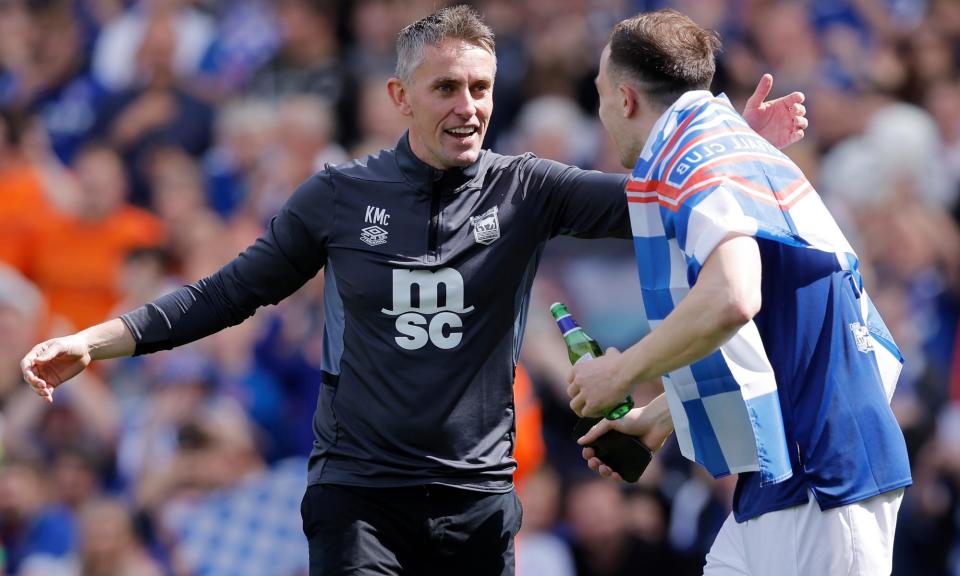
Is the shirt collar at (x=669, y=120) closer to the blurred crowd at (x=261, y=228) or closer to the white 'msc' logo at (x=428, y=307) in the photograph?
the white 'msc' logo at (x=428, y=307)

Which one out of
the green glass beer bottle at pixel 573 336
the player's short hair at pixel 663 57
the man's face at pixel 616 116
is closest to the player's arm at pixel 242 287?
the green glass beer bottle at pixel 573 336

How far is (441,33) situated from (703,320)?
1.71 metres

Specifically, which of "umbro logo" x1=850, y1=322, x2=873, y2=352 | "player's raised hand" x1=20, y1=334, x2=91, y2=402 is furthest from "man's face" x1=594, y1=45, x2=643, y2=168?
"player's raised hand" x1=20, y1=334, x2=91, y2=402

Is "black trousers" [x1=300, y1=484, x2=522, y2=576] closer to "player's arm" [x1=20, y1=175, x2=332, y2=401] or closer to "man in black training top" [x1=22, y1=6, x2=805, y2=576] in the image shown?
"man in black training top" [x1=22, y1=6, x2=805, y2=576]

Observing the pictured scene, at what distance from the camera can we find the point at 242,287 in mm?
4723

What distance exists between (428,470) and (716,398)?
1.09m

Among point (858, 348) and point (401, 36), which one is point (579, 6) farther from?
point (858, 348)

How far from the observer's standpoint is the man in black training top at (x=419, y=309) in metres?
4.50

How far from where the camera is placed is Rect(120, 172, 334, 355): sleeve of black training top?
15.4ft

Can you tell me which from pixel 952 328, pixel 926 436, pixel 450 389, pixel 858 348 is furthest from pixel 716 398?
pixel 952 328

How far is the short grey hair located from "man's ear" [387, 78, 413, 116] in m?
0.03

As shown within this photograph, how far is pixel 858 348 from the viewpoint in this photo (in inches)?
151

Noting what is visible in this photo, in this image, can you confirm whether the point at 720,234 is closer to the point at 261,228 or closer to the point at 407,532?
the point at 407,532

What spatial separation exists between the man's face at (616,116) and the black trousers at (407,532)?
128 centimetres
